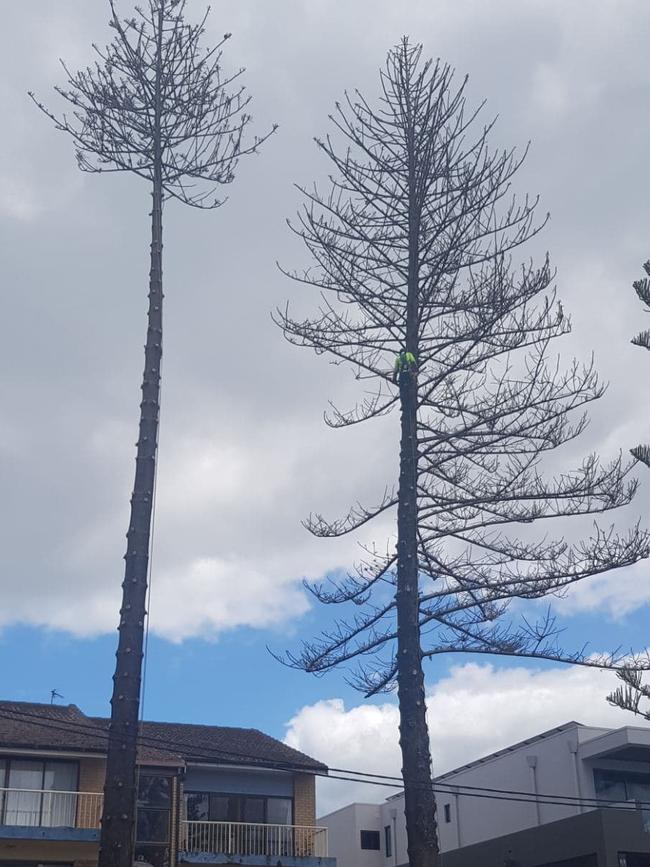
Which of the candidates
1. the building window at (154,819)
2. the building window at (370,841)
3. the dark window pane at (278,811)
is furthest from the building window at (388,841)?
the building window at (154,819)

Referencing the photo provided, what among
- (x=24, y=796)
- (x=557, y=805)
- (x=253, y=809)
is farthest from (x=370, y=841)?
(x=24, y=796)

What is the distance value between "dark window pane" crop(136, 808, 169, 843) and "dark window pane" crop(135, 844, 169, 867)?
211 millimetres

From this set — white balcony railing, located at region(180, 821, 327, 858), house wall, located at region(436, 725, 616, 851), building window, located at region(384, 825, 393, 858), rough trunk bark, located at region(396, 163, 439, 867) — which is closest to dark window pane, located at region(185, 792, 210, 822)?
white balcony railing, located at region(180, 821, 327, 858)

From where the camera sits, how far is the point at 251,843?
3016cm

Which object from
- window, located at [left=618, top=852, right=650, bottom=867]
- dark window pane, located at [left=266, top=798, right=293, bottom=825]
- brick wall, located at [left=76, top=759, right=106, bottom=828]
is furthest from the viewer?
dark window pane, located at [left=266, top=798, right=293, bottom=825]

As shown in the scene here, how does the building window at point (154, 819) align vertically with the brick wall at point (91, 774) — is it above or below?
below

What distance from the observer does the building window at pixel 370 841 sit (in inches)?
1683

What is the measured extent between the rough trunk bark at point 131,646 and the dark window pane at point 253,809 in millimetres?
20513

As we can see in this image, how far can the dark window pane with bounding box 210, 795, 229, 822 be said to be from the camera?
1197 inches

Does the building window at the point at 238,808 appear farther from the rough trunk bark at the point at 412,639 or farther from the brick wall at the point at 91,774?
the rough trunk bark at the point at 412,639

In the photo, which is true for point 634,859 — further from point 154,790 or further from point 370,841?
point 370,841

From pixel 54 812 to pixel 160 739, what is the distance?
10.1ft

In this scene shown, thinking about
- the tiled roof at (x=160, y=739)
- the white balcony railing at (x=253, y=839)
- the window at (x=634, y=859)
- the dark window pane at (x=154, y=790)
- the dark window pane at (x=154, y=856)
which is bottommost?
the window at (x=634, y=859)

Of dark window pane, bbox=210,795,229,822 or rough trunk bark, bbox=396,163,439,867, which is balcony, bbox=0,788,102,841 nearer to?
dark window pane, bbox=210,795,229,822
